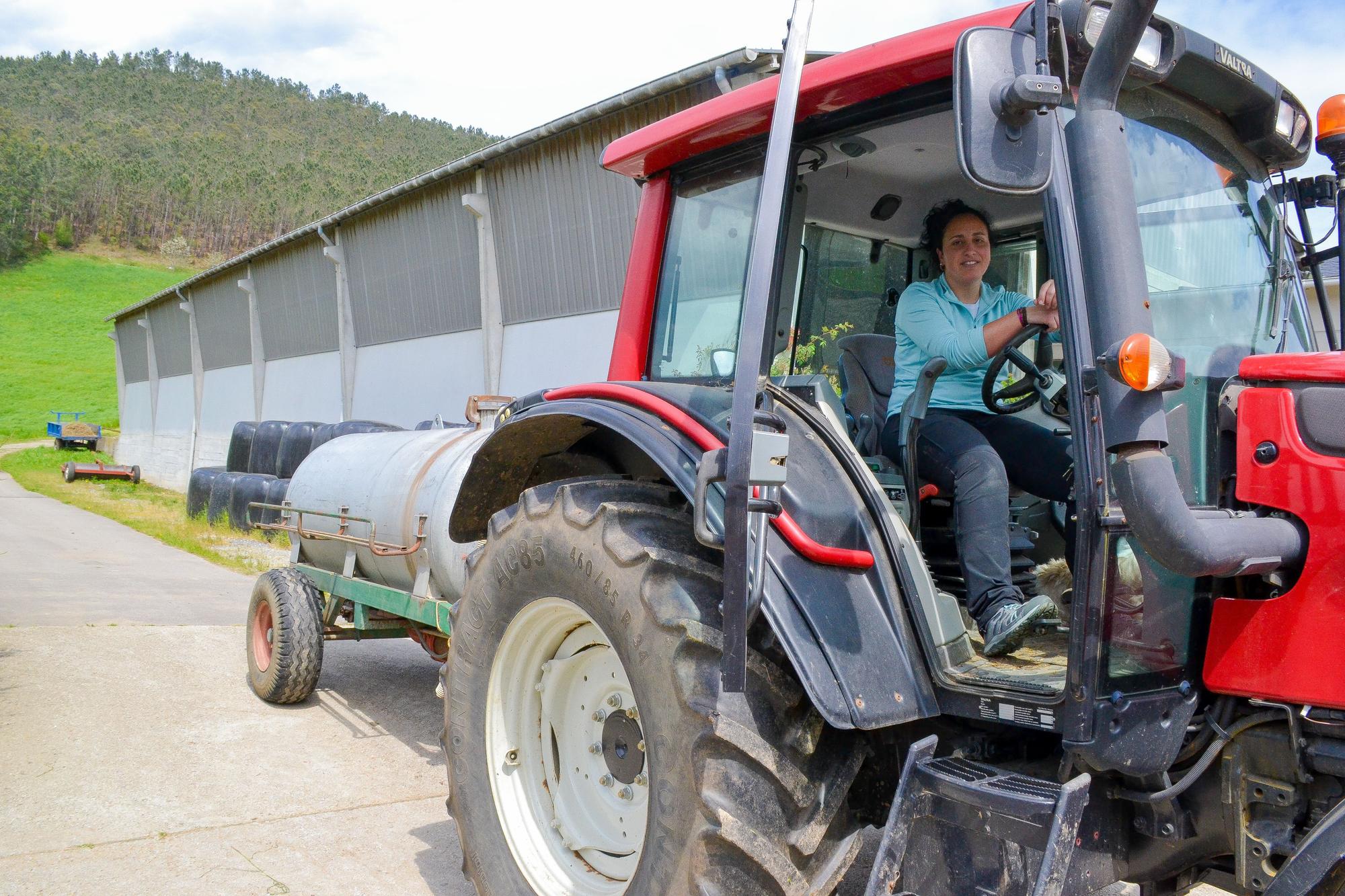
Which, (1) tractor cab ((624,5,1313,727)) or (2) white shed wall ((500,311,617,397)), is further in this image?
(2) white shed wall ((500,311,617,397))

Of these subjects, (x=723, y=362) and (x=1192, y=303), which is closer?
(x=1192, y=303)

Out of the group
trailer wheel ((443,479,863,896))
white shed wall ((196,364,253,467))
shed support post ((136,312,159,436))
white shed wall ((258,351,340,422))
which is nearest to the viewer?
trailer wheel ((443,479,863,896))

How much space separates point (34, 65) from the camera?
12131 centimetres

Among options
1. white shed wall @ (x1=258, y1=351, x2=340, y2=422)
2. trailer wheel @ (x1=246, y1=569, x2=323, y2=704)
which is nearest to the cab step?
trailer wheel @ (x1=246, y1=569, x2=323, y2=704)

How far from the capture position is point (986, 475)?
2.64 metres

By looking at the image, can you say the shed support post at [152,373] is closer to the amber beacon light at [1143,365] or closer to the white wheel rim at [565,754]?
the white wheel rim at [565,754]

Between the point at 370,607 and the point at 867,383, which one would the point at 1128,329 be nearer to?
the point at 867,383

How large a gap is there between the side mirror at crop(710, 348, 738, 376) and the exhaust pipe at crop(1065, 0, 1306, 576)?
3.58 ft

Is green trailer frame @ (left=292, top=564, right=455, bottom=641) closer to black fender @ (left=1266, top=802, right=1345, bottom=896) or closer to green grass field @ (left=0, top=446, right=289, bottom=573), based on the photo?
black fender @ (left=1266, top=802, right=1345, bottom=896)

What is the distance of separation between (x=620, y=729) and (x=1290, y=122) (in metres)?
2.36

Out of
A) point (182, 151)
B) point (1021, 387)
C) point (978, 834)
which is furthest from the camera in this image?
point (182, 151)

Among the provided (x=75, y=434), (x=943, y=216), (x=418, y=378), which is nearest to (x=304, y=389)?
(x=418, y=378)

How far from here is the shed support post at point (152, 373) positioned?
35.4 m

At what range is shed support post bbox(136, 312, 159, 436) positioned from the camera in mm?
35406
